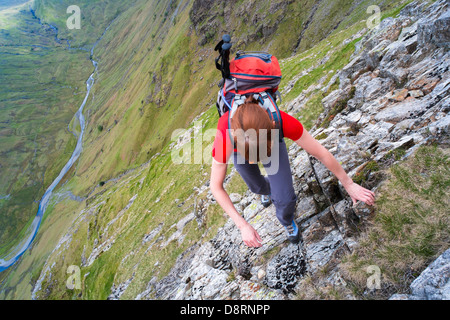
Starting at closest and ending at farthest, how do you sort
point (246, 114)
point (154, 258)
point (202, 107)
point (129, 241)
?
1. point (246, 114)
2. point (154, 258)
3. point (129, 241)
4. point (202, 107)

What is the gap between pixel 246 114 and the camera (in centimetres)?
423

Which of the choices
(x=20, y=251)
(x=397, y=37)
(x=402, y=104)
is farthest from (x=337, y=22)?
(x=20, y=251)

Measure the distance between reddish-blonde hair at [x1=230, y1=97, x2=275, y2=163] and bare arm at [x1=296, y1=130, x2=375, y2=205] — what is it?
0.83m

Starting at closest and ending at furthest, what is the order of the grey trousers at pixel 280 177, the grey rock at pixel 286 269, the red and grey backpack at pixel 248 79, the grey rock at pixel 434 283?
the grey rock at pixel 434 283 < the red and grey backpack at pixel 248 79 < the grey trousers at pixel 280 177 < the grey rock at pixel 286 269

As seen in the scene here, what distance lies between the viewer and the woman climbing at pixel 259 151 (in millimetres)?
4291

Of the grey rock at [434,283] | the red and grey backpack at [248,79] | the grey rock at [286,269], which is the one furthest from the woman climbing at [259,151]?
the grey rock at [434,283]

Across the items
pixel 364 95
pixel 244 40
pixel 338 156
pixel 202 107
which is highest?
pixel 244 40

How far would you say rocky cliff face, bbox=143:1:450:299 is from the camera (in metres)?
5.82

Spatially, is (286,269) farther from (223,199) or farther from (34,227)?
(34,227)

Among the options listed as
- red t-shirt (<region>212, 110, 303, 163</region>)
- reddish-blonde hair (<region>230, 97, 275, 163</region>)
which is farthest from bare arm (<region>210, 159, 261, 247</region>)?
reddish-blonde hair (<region>230, 97, 275, 163</region>)

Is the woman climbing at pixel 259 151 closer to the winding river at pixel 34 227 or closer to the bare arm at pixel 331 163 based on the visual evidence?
the bare arm at pixel 331 163

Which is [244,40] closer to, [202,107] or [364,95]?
[202,107]

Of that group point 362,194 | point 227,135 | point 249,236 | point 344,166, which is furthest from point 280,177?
point 344,166
